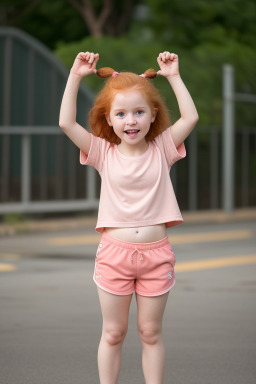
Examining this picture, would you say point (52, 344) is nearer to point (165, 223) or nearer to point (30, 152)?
point (165, 223)

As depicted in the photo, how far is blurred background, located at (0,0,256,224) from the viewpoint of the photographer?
18016mm

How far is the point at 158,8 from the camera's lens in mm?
25844

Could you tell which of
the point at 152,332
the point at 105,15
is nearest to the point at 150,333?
the point at 152,332

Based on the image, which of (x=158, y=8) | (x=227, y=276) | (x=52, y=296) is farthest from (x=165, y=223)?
(x=158, y=8)

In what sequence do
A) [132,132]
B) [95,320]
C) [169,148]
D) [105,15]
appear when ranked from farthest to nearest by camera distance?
[105,15] < [95,320] < [169,148] < [132,132]

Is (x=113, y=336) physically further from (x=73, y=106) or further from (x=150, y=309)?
(x=73, y=106)

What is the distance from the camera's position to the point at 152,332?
4762 millimetres

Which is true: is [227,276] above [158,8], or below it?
below

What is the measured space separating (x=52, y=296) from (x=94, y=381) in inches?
131

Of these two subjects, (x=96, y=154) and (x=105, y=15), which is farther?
(x=105, y=15)

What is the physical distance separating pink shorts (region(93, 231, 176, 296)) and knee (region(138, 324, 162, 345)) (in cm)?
15

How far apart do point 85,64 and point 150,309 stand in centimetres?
118

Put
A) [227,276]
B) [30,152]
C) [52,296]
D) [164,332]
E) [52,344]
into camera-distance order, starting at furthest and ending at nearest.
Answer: [30,152], [227,276], [52,296], [164,332], [52,344]

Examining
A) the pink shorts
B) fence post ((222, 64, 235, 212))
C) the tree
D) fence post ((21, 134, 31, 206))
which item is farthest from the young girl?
the tree
